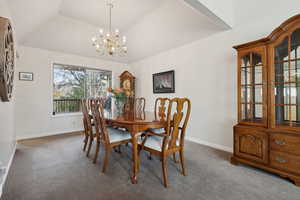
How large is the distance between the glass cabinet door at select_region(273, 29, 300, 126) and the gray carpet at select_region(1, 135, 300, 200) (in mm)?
834

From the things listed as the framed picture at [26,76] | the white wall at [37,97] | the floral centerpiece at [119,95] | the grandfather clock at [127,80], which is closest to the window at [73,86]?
the white wall at [37,97]

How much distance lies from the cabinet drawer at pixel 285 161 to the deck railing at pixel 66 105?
5.01 m

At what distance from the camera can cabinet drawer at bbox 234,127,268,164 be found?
192 cm

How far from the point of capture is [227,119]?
2848 mm

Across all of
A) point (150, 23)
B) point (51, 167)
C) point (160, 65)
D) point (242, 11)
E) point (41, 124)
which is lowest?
point (51, 167)

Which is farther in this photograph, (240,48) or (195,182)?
(240,48)

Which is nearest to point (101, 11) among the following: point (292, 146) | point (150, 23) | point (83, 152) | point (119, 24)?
point (119, 24)

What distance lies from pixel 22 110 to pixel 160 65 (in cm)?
397

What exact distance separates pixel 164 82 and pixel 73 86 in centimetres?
304

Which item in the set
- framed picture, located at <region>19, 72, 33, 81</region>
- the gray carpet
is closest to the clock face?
framed picture, located at <region>19, 72, 33, 81</region>

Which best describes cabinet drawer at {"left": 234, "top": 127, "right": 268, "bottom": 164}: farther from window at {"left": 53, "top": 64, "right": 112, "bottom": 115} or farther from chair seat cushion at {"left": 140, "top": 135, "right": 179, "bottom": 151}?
window at {"left": 53, "top": 64, "right": 112, "bottom": 115}

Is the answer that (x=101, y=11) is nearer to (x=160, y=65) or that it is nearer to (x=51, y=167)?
(x=160, y=65)

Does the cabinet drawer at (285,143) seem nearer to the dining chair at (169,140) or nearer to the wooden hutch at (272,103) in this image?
the wooden hutch at (272,103)

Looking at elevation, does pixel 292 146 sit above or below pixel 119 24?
below
